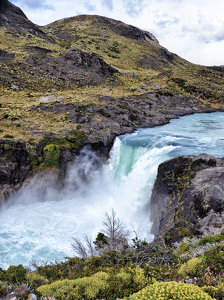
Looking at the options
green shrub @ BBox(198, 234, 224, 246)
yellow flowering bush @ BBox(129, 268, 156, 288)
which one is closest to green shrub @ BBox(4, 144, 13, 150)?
yellow flowering bush @ BBox(129, 268, 156, 288)

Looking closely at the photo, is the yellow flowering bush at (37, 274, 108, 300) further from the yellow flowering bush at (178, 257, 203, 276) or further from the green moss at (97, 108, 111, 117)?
the green moss at (97, 108, 111, 117)

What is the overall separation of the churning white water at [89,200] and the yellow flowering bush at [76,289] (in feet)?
Result: 31.4

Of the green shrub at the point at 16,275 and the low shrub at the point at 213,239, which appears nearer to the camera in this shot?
the green shrub at the point at 16,275

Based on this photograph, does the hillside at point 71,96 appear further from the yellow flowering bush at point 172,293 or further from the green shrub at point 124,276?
the yellow flowering bush at point 172,293

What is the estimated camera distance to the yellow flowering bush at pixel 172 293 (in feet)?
20.1

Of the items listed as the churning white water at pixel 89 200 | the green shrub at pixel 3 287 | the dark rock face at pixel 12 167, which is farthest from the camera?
the dark rock face at pixel 12 167

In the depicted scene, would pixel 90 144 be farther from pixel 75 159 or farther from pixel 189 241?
pixel 189 241

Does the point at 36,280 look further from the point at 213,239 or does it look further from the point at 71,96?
the point at 71,96

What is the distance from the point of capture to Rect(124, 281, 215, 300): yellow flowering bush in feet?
20.1

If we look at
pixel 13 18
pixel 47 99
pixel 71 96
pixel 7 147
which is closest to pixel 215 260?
pixel 7 147

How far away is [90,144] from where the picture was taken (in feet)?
97.6

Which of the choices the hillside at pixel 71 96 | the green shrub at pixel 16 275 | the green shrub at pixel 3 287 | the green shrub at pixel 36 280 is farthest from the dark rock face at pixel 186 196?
the hillside at pixel 71 96

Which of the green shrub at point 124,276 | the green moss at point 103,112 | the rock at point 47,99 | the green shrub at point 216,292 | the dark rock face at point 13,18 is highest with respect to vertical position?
the dark rock face at point 13,18

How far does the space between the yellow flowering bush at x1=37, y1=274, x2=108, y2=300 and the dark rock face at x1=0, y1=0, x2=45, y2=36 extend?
10059cm
